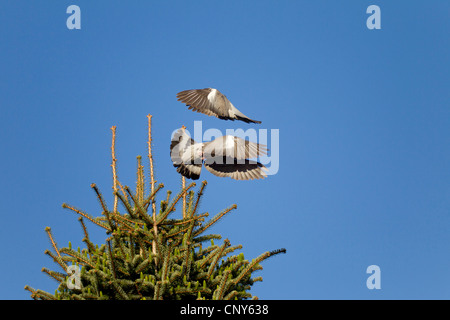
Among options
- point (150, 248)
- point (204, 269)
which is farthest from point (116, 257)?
point (204, 269)

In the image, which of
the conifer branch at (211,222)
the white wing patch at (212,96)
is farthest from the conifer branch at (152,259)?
the white wing patch at (212,96)

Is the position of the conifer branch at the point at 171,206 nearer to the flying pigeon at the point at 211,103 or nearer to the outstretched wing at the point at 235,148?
the outstretched wing at the point at 235,148

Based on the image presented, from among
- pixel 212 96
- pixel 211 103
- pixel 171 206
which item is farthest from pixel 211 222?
pixel 212 96

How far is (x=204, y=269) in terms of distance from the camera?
16.5 feet

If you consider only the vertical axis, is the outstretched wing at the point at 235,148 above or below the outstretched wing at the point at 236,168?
above

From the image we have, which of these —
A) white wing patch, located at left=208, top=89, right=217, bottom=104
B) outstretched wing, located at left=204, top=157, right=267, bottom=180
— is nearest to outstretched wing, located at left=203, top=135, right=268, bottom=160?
outstretched wing, located at left=204, top=157, right=267, bottom=180

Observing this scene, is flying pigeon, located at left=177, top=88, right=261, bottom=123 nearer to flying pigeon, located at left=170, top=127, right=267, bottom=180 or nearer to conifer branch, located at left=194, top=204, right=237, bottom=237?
flying pigeon, located at left=170, top=127, right=267, bottom=180

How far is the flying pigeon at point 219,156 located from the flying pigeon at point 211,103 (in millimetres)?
283

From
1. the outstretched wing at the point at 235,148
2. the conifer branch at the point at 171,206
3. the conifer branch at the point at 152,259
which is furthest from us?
the outstretched wing at the point at 235,148

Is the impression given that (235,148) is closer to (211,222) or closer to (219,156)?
(219,156)

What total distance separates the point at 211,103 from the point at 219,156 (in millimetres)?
672

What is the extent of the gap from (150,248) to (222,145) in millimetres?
1694

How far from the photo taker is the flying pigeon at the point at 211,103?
20.5 feet
